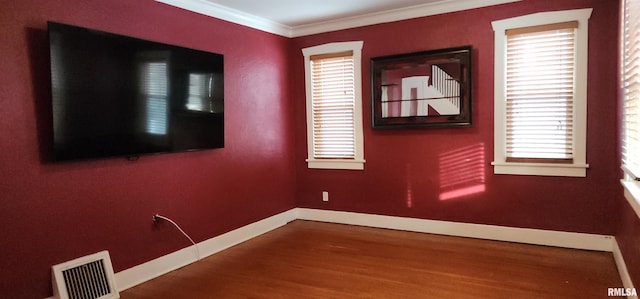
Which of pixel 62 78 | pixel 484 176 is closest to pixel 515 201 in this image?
pixel 484 176

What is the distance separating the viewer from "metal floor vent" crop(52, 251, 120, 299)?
8.84ft

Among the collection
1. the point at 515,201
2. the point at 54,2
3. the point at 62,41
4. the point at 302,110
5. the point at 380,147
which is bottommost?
the point at 515,201

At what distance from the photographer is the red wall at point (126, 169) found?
2.52 meters

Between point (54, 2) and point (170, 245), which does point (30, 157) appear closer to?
point (54, 2)

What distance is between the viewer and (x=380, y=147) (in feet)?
15.2

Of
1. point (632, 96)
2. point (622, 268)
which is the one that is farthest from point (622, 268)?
point (632, 96)

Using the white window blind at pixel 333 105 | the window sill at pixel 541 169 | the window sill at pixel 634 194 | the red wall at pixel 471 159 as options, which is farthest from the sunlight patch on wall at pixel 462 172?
the window sill at pixel 634 194

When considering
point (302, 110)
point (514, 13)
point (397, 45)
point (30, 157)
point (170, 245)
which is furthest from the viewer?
point (302, 110)

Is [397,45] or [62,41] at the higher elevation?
[397,45]

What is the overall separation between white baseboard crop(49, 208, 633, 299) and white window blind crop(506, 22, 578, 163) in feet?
2.36

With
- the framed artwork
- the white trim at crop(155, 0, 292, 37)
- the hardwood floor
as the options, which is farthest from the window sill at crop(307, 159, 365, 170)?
the white trim at crop(155, 0, 292, 37)

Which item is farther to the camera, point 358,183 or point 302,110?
point 302,110

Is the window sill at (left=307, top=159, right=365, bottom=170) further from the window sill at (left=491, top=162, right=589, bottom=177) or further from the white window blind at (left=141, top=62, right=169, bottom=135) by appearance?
the white window blind at (left=141, top=62, right=169, bottom=135)

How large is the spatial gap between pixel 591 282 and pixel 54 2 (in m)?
4.19
